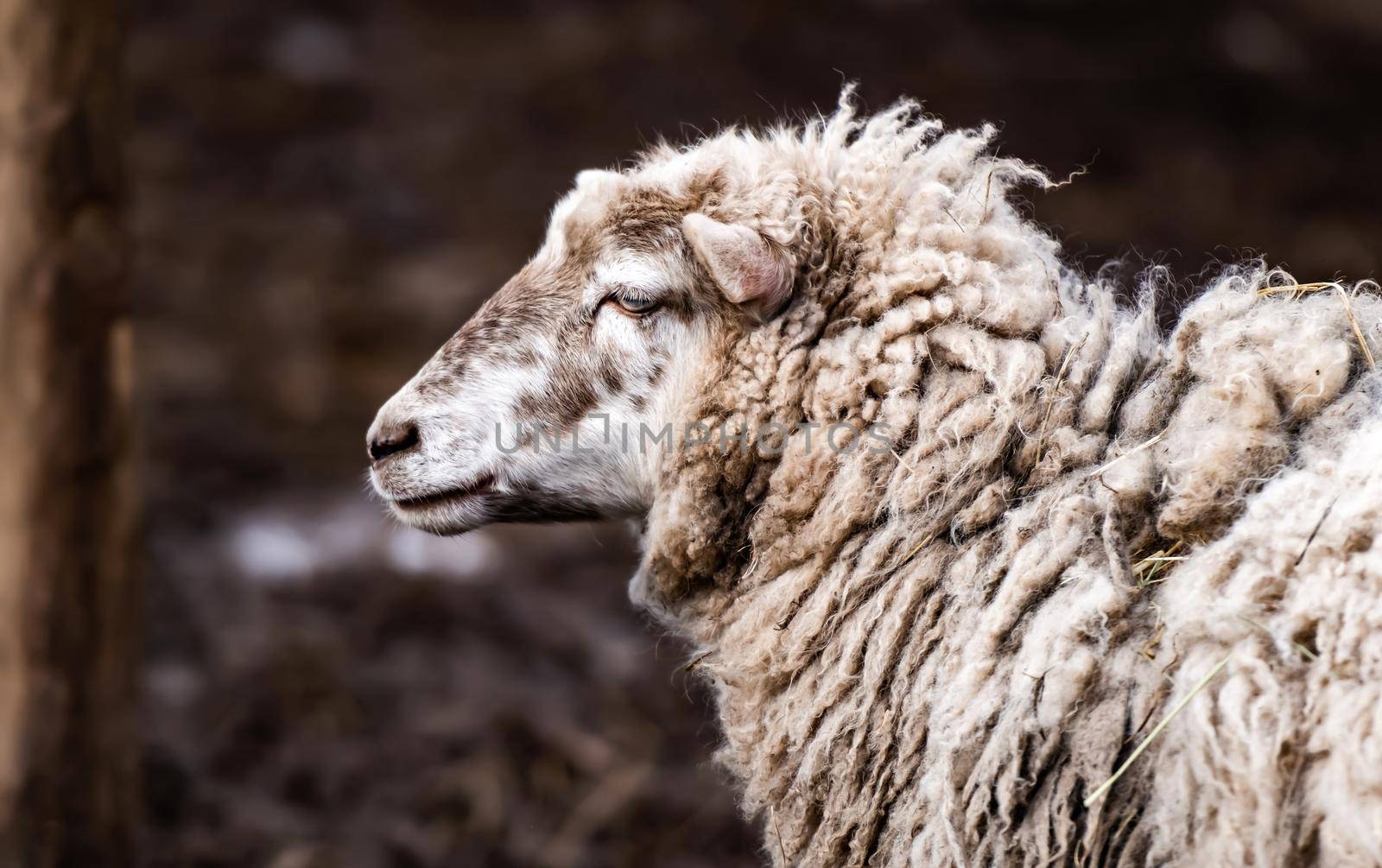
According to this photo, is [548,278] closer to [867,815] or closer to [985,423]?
[985,423]

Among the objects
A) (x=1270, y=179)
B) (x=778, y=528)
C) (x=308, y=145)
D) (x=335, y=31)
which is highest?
(x=1270, y=179)

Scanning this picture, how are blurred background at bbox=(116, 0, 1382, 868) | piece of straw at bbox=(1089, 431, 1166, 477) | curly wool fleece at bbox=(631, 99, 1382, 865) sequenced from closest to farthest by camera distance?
1. curly wool fleece at bbox=(631, 99, 1382, 865)
2. piece of straw at bbox=(1089, 431, 1166, 477)
3. blurred background at bbox=(116, 0, 1382, 868)

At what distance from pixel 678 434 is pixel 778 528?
0.91 feet

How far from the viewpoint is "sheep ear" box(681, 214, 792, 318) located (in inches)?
81.4

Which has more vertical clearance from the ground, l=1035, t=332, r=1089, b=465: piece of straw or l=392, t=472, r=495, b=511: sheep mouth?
l=1035, t=332, r=1089, b=465: piece of straw

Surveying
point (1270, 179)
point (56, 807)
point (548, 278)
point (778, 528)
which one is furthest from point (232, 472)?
point (1270, 179)

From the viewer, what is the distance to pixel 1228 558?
158 cm

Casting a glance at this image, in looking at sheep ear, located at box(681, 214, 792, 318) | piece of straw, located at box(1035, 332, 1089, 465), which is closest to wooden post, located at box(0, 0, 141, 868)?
sheep ear, located at box(681, 214, 792, 318)

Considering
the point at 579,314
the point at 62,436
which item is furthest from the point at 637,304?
the point at 62,436

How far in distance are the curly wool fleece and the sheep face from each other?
0.12 m

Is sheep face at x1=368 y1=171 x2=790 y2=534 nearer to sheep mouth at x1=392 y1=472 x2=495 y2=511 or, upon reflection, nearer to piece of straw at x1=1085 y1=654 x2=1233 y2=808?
sheep mouth at x1=392 y1=472 x2=495 y2=511

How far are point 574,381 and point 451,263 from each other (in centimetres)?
494

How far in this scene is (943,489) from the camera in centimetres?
192

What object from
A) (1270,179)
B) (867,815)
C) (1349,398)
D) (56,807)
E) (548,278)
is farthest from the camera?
(1270,179)
